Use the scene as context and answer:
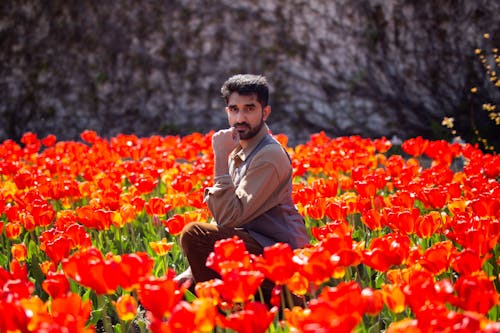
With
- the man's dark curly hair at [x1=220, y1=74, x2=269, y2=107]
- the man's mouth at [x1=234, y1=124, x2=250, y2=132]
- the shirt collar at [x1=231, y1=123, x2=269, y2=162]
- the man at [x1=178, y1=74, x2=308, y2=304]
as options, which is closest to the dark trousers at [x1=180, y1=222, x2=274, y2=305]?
the man at [x1=178, y1=74, x2=308, y2=304]

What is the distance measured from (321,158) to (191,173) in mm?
1159

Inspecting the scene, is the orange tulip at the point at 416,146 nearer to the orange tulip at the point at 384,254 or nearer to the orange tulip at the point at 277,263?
the orange tulip at the point at 384,254

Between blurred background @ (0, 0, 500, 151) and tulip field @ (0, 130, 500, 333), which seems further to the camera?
blurred background @ (0, 0, 500, 151)

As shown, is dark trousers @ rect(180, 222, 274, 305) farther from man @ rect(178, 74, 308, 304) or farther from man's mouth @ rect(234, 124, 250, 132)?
man's mouth @ rect(234, 124, 250, 132)

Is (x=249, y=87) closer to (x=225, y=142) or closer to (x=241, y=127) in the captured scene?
(x=241, y=127)

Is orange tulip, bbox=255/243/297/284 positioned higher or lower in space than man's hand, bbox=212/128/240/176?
lower

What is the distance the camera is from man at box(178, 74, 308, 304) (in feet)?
11.6

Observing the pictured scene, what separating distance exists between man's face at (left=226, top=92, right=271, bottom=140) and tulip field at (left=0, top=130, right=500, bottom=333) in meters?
0.60

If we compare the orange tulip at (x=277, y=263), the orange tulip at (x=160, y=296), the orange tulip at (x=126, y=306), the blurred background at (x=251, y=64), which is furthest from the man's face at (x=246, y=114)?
the blurred background at (x=251, y=64)

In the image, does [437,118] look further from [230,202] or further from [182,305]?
[182,305]

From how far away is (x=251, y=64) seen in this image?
11.2 meters

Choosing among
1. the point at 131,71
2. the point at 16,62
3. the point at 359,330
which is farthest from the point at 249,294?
the point at 16,62

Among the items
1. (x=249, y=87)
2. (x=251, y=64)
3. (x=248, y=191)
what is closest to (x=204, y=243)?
(x=248, y=191)

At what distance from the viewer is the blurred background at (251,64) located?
→ 35.3ft
